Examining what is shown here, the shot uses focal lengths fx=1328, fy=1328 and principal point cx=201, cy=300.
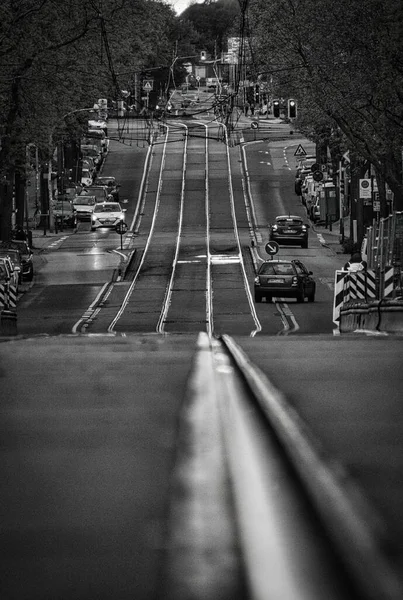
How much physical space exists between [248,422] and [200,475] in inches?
44.9

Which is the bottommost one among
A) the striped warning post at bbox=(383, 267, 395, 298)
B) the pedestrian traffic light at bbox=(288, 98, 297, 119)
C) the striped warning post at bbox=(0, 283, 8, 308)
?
the striped warning post at bbox=(0, 283, 8, 308)

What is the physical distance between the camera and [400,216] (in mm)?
36188

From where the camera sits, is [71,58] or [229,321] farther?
[71,58]

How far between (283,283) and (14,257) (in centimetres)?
1435

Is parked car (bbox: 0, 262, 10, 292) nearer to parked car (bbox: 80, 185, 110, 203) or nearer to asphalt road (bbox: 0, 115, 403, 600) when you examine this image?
asphalt road (bbox: 0, 115, 403, 600)

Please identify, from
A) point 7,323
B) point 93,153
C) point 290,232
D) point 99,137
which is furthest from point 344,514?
point 99,137

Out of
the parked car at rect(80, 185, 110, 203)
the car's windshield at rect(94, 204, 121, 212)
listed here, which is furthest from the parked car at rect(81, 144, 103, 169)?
the car's windshield at rect(94, 204, 121, 212)

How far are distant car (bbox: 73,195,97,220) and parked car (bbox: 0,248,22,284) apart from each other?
35995mm

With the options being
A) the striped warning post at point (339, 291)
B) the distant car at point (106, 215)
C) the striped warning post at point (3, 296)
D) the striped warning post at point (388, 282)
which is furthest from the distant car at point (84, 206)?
the striped warning post at point (388, 282)

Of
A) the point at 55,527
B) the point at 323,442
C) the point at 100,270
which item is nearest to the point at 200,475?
the point at 55,527

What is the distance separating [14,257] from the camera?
58031 mm

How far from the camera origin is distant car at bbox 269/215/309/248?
74.8 meters

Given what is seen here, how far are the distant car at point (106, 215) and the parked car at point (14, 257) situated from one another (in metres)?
28.3

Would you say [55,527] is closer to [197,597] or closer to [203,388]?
[197,597]
